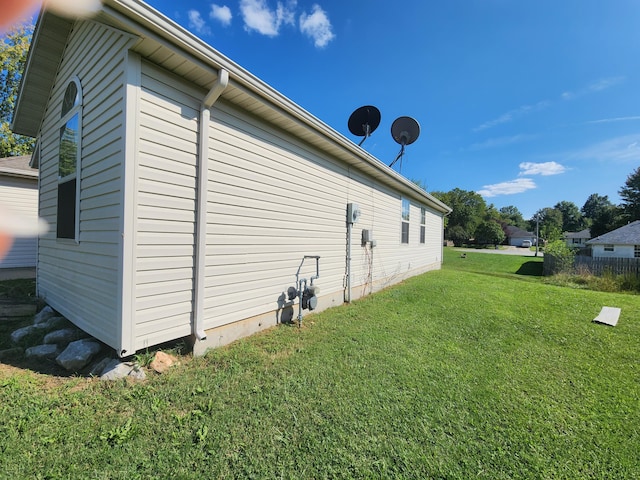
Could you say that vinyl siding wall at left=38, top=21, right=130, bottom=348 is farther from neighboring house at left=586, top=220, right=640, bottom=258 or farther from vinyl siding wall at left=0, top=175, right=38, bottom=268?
neighboring house at left=586, top=220, right=640, bottom=258

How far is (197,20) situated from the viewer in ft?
15.1

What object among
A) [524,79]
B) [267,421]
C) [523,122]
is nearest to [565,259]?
[523,122]

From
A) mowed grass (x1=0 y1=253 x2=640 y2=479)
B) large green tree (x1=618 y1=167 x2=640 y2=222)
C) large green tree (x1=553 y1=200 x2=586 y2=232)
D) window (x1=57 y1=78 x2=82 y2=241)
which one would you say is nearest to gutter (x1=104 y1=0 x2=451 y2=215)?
window (x1=57 y1=78 x2=82 y2=241)

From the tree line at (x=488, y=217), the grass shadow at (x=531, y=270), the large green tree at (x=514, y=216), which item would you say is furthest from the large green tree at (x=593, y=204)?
the grass shadow at (x=531, y=270)

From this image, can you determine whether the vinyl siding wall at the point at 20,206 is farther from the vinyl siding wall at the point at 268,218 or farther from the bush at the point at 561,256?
the bush at the point at 561,256

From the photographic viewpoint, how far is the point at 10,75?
14.7 metres

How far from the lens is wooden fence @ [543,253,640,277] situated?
12.7m

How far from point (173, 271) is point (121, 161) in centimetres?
117

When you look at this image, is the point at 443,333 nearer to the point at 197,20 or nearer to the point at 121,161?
the point at 121,161

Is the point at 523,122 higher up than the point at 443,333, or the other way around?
the point at 523,122

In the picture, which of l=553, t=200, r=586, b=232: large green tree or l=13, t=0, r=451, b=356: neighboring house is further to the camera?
l=553, t=200, r=586, b=232: large green tree

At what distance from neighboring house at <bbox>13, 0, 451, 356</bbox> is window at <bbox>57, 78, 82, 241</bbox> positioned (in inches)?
1.2

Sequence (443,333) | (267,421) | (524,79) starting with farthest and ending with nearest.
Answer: (524,79) → (443,333) → (267,421)

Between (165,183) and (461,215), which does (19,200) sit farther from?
(461,215)
